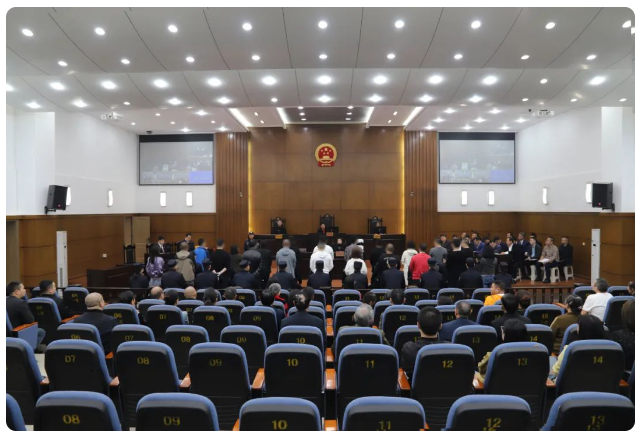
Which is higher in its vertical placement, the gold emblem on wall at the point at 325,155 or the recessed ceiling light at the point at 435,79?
the recessed ceiling light at the point at 435,79

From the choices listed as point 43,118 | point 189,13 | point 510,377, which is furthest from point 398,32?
point 43,118

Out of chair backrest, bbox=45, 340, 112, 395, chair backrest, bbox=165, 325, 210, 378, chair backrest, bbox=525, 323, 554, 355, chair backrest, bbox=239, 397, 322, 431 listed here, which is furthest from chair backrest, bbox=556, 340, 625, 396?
chair backrest, bbox=45, 340, 112, 395

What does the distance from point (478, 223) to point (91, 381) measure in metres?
17.5

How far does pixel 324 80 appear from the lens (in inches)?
399

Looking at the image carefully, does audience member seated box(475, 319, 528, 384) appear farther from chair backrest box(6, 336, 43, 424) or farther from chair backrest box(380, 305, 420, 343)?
chair backrest box(6, 336, 43, 424)

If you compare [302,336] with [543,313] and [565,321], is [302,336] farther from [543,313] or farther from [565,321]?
[543,313]

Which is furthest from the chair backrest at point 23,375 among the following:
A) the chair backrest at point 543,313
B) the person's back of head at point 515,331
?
the chair backrest at point 543,313

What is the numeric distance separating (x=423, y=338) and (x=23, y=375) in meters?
3.17

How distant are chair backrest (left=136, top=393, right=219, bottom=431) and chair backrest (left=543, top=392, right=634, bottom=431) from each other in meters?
1.74

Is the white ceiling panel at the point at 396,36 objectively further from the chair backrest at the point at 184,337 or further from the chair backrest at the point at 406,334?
the chair backrest at the point at 184,337

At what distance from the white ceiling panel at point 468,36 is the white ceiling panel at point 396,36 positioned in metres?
0.17

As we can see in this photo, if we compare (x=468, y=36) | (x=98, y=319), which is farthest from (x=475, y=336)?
(x=468, y=36)

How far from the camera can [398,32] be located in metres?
7.27

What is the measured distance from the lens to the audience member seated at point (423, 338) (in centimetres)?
379
